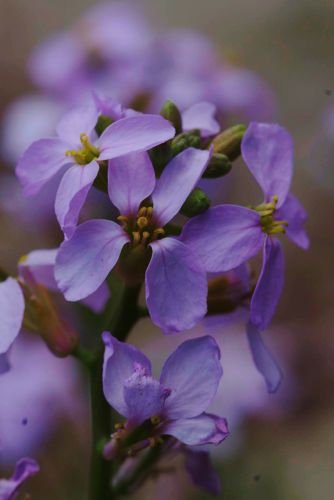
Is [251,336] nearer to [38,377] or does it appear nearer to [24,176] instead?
[24,176]

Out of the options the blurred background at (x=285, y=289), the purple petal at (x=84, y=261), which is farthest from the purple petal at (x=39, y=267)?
the blurred background at (x=285, y=289)

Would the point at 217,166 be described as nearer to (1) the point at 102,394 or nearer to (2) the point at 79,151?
(2) the point at 79,151

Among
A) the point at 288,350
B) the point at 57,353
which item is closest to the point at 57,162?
the point at 57,353

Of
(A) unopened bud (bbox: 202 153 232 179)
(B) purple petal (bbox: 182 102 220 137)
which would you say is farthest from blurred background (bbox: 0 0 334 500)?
(A) unopened bud (bbox: 202 153 232 179)

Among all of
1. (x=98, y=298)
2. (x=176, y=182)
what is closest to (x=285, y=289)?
(x=98, y=298)

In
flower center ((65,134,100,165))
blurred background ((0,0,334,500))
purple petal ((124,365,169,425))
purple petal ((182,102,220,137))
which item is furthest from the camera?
blurred background ((0,0,334,500))

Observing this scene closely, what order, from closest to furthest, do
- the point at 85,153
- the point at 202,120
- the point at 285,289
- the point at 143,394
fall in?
the point at 143,394 < the point at 85,153 < the point at 202,120 < the point at 285,289

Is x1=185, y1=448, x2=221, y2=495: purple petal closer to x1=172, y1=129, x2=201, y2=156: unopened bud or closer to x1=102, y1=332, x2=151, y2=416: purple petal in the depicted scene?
x1=102, y1=332, x2=151, y2=416: purple petal
